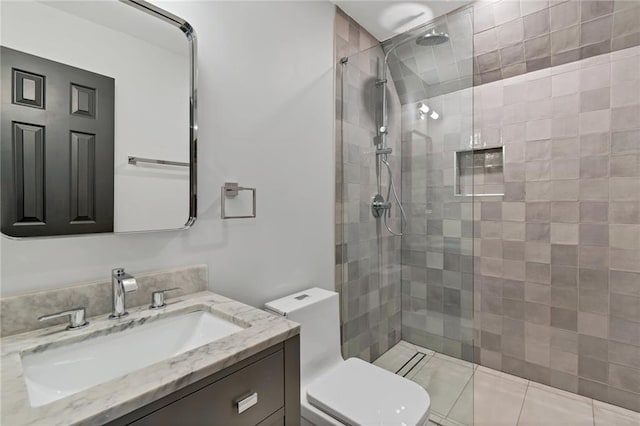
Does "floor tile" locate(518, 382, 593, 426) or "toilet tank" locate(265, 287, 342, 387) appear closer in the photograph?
"toilet tank" locate(265, 287, 342, 387)

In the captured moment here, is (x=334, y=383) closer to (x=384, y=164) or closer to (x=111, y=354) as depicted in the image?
(x=111, y=354)

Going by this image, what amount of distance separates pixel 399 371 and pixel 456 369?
13.8 inches

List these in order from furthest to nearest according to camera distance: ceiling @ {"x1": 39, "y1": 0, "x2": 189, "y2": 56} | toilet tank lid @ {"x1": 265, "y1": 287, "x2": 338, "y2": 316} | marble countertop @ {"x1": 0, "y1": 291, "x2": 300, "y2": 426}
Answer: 1. toilet tank lid @ {"x1": 265, "y1": 287, "x2": 338, "y2": 316}
2. ceiling @ {"x1": 39, "y1": 0, "x2": 189, "y2": 56}
3. marble countertop @ {"x1": 0, "y1": 291, "x2": 300, "y2": 426}

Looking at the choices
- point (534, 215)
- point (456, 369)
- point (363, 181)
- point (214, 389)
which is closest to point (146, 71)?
point (214, 389)

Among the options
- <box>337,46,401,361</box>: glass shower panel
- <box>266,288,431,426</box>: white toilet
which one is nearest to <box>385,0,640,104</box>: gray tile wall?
<box>337,46,401,361</box>: glass shower panel

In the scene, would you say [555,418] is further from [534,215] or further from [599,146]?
[599,146]

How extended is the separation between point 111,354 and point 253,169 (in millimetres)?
920

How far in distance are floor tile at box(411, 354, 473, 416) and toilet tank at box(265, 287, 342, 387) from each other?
0.60 metres

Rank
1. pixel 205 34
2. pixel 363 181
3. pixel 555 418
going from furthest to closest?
1. pixel 363 181
2. pixel 555 418
3. pixel 205 34

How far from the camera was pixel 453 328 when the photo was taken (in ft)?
6.15

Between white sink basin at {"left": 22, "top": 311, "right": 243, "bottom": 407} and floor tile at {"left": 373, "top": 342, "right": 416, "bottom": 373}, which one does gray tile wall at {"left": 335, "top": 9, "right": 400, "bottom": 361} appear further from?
white sink basin at {"left": 22, "top": 311, "right": 243, "bottom": 407}

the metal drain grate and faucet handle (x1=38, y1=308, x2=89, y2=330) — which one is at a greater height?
faucet handle (x1=38, y1=308, x2=89, y2=330)

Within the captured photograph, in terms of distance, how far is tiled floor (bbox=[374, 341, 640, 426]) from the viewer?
69.6 inches

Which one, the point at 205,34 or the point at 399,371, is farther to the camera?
the point at 399,371
